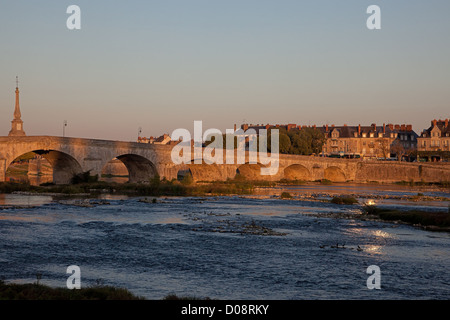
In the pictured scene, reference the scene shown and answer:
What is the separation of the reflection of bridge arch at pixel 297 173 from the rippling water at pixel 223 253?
49.3m

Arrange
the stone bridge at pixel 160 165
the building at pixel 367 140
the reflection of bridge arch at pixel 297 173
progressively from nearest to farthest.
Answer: the stone bridge at pixel 160 165 < the reflection of bridge arch at pixel 297 173 < the building at pixel 367 140

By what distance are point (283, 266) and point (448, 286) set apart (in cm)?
547

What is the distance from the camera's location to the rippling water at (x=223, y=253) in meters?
16.7

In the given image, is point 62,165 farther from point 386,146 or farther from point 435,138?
point 435,138

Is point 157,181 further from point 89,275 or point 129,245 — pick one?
point 89,275

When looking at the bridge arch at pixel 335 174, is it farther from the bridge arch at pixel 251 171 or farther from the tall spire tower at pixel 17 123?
the tall spire tower at pixel 17 123

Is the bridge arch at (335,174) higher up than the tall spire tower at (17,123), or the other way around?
the tall spire tower at (17,123)

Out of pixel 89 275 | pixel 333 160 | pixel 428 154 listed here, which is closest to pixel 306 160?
pixel 333 160

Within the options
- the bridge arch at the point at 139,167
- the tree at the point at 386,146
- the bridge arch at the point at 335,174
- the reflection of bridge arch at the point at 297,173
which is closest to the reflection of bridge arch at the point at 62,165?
the bridge arch at the point at 139,167

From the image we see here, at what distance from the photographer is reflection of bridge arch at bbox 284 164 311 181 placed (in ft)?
276

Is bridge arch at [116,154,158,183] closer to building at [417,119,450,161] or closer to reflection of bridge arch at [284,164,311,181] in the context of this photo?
reflection of bridge arch at [284,164,311,181]

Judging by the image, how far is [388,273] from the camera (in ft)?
62.4

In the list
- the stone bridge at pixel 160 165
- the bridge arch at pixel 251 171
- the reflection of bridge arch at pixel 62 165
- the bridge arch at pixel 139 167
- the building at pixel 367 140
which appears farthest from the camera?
the building at pixel 367 140

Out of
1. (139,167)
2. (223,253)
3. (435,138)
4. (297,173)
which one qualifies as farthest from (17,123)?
(435,138)
